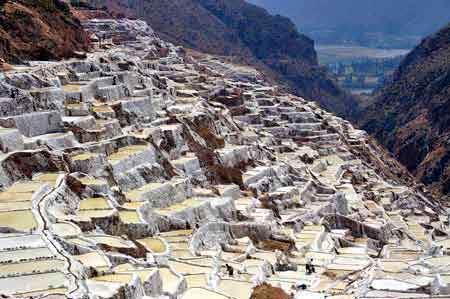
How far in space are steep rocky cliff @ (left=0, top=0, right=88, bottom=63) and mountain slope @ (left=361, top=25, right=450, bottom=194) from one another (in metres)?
55.5

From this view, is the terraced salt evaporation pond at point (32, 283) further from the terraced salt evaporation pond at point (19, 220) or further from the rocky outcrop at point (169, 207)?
the terraced salt evaporation pond at point (19, 220)

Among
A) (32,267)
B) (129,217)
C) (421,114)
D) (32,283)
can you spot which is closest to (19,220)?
(32,267)

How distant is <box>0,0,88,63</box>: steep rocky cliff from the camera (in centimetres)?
5308

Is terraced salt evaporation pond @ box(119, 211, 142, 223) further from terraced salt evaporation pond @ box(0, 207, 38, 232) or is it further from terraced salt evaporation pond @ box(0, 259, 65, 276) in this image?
terraced salt evaporation pond @ box(0, 259, 65, 276)

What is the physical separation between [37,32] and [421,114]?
9637 cm

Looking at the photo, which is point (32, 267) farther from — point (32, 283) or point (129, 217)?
point (129, 217)

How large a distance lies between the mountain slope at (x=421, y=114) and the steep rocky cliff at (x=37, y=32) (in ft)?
182

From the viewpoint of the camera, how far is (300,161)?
65.1 metres

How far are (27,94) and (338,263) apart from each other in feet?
58.8

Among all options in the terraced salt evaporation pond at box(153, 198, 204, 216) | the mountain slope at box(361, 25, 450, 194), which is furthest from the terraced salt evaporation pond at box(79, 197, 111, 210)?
the mountain slope at box(361, 25, 450, 194)

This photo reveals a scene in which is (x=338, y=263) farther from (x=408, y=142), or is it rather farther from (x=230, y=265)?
(x=408, y=142)

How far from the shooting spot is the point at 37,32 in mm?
57938

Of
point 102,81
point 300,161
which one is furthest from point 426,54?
point 102,81

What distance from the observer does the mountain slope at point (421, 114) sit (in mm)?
116125
